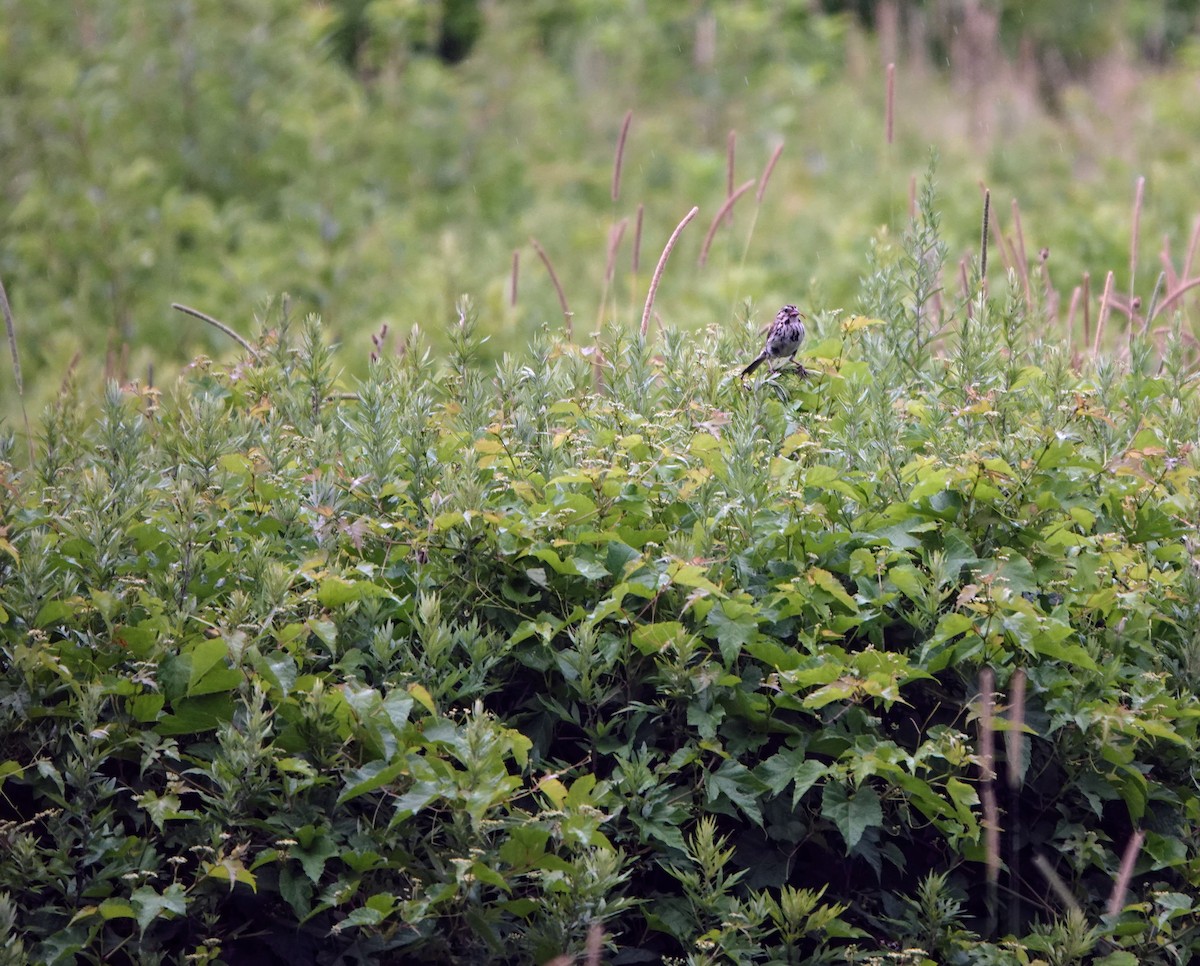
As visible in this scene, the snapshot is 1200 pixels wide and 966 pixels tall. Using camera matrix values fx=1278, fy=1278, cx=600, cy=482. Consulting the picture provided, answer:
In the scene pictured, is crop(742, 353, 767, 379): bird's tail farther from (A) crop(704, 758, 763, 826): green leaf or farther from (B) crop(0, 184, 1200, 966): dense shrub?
(A) crop(704, 758, 763, 826): green leaf

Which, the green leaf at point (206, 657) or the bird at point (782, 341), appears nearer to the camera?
the green leaf at point (206, 657)

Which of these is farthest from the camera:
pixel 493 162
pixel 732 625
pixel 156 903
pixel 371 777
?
pixel 493 162

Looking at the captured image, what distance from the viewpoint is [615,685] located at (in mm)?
2951

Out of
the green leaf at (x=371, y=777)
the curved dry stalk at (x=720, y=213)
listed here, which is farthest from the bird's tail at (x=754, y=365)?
the green leaf at (x=371, y=777)

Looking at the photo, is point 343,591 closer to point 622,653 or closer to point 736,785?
point 622,653

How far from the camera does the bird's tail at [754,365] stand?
11.4 feet

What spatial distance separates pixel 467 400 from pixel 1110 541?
1.64 meters

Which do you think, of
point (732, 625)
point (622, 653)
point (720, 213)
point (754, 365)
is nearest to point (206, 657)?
point (622, 653)

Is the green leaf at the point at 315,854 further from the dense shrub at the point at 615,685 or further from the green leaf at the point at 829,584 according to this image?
the green leaf at the point at 829,584

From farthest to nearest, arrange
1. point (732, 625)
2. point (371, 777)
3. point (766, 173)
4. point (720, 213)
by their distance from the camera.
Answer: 1. point (766, 173)
2. point (720, 213)
3. point (732, 625)
4. point (371, 777)

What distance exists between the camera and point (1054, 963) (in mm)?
2709

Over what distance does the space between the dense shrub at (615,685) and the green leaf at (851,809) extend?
0.01 metres

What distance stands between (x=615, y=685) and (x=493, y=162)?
8.52 m

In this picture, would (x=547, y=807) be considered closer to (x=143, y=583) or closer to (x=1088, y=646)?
(x=143, y=583)
